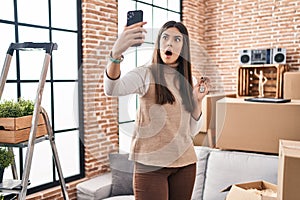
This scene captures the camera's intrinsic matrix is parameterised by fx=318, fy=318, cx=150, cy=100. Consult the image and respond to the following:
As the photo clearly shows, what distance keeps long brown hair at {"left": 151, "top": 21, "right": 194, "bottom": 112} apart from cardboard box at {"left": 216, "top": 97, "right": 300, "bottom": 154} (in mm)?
565

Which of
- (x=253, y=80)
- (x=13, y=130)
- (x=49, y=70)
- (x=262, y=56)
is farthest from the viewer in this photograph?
(x=253, y=80)

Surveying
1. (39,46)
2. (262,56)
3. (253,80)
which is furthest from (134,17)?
(253,80)

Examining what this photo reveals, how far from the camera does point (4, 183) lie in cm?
166

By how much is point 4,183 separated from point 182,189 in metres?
1.00

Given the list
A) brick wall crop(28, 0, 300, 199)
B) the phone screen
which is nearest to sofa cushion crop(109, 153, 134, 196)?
brick wall crop(28, 0, 300, 199)

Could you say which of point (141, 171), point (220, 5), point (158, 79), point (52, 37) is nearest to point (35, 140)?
point (141, 171)

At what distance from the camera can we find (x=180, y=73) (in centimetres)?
113

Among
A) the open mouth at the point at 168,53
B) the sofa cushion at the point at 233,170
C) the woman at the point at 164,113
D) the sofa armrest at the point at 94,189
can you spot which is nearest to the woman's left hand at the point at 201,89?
the woman at the point at 164,113

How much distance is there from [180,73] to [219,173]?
4.74ft

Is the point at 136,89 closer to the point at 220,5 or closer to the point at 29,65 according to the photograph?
the point at 29,65

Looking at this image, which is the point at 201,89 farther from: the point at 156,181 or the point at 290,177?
the point at 290,177

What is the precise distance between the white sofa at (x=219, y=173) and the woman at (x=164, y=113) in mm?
1056

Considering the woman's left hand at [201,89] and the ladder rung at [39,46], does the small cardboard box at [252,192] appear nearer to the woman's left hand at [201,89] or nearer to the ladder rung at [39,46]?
the woman's left hand at [201,89]

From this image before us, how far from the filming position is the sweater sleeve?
3.18 ft
